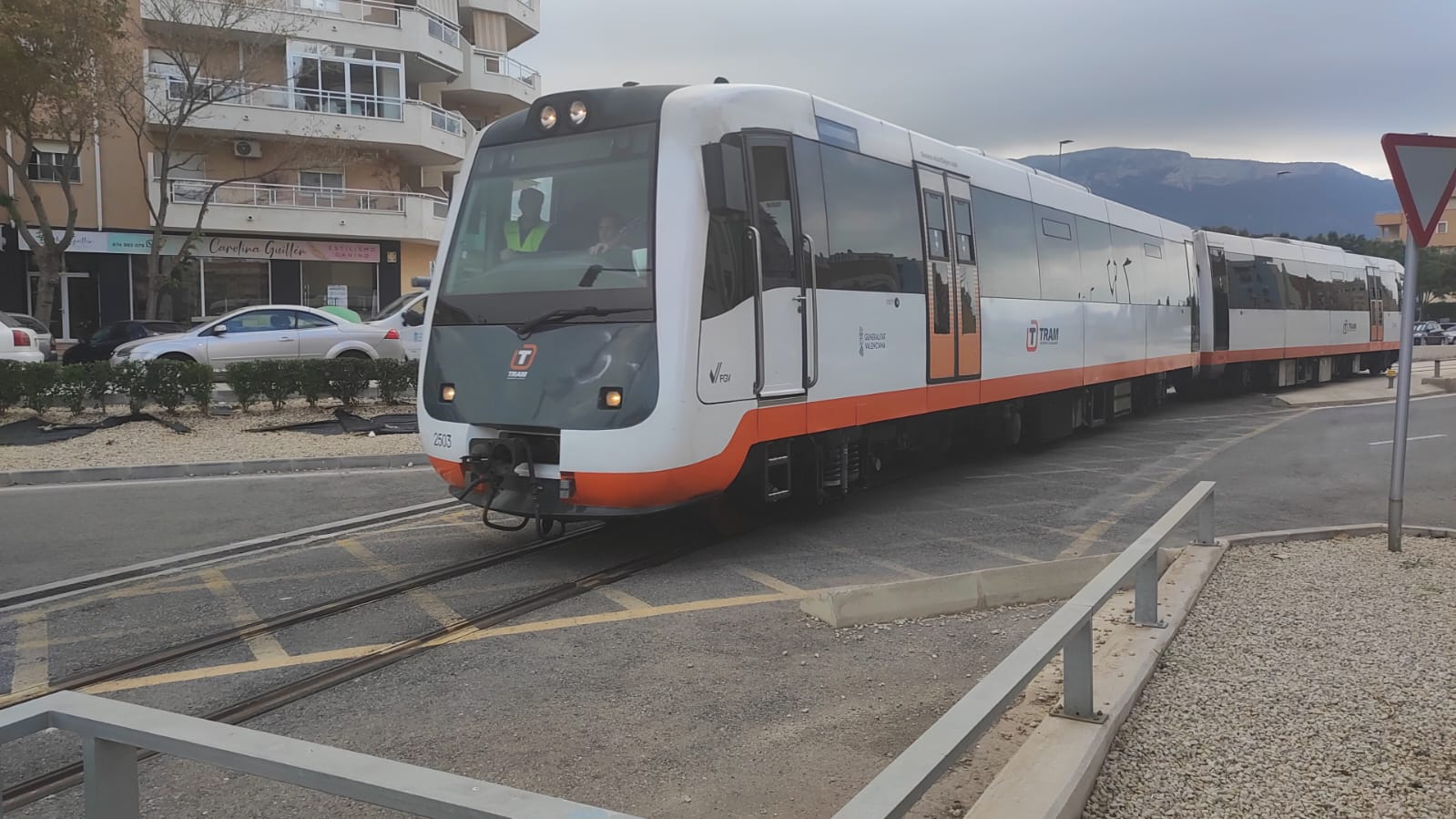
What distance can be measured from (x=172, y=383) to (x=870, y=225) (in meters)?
9.86

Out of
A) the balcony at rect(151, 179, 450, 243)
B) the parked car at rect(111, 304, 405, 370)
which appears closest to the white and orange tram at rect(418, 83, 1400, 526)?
the parked car at rect(111, 304, 405, 370)

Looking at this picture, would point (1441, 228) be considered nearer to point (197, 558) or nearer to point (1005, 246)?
point (1005, 246)

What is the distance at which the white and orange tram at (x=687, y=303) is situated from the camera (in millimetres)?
6434

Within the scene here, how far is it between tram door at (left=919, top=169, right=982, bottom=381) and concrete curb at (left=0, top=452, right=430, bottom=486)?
5.17 metres

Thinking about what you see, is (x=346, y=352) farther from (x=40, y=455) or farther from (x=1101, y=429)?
(x=1101, y=429)

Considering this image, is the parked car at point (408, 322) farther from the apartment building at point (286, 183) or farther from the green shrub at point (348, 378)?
the apartment building at point (286, 183)

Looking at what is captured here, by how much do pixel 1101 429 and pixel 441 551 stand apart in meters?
11.4

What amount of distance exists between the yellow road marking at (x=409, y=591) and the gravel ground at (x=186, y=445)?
450 centimetres

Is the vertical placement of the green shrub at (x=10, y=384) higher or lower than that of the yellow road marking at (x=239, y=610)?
higher

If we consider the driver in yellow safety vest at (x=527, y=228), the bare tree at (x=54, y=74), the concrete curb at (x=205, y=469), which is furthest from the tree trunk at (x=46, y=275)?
the driver in yellow safety vest at (x=527, y=228)

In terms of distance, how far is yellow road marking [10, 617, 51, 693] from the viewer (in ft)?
15.6

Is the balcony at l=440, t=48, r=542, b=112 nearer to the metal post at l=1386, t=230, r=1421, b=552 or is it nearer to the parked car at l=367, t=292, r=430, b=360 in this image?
the parked car at l=367, t=292, r=430, b=360

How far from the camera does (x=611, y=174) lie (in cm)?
684

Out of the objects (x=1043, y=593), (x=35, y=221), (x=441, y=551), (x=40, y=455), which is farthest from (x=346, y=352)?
(x=35, y=221)
